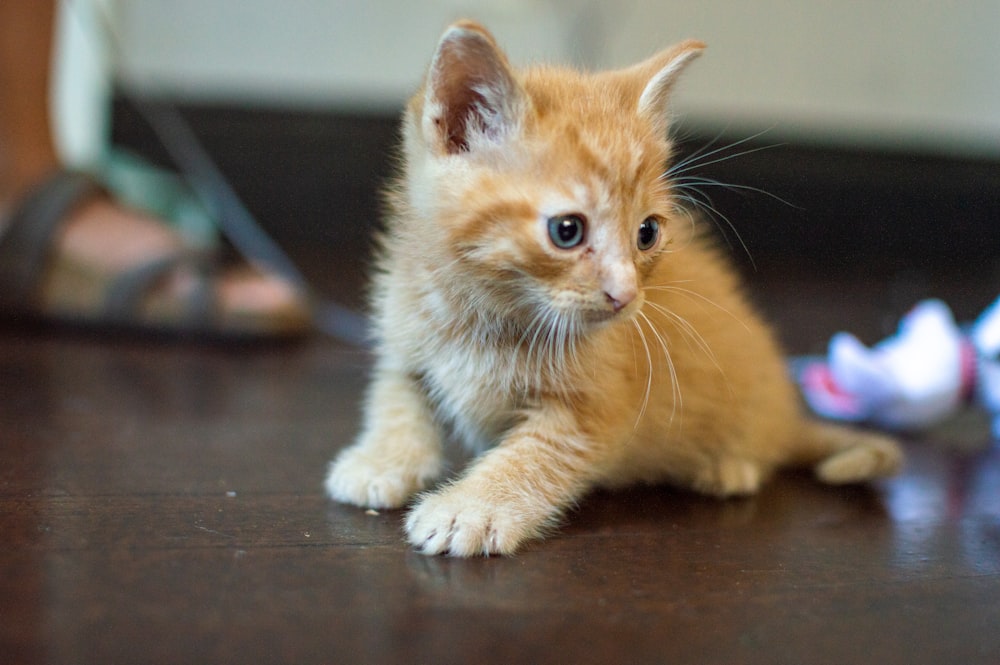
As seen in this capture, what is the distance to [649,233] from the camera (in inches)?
42.8

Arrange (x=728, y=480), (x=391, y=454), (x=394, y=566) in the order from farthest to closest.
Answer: (x=728, y=480) < (x=391, y=454) < (x=394, y=566)

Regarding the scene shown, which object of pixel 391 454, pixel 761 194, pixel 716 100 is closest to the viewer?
pixel 391 454

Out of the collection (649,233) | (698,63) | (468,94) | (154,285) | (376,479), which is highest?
(698,63)

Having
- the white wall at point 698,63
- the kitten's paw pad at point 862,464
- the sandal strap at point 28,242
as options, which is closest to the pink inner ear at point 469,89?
the kitten's paw pad at point 862,464

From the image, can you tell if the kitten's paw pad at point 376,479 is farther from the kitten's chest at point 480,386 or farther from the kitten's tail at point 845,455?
the kitten's tail at point 845,455

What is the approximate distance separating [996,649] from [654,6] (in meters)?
3.43

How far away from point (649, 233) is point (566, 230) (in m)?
0.15

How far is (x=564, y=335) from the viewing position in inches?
42.2

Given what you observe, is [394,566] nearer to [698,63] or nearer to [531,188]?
[531,188]

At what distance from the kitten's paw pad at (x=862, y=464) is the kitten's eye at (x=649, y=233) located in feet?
1.70

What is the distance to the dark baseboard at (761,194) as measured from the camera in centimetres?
344

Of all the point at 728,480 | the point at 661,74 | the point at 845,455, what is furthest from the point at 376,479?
the point at 845,455

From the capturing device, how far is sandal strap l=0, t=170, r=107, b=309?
1984mm

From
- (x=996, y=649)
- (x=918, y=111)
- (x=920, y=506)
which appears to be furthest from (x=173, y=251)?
(x=918, y=111)
